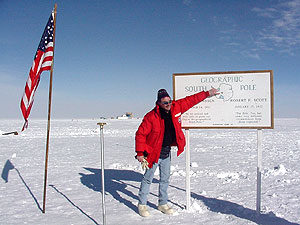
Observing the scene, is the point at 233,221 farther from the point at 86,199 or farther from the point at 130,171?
the point at 130,171

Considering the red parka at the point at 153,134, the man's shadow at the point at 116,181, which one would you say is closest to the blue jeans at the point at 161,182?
the red parka at the point at 153,134

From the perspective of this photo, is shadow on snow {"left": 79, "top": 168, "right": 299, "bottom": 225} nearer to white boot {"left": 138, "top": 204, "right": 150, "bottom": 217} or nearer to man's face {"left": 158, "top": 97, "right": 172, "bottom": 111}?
white boot {"left": 138, "top": 204, "right": 150, "bottom": 217}

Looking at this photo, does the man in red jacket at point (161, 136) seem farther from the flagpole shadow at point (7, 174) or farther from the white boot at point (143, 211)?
the flagpole shadow at point (7, 174)

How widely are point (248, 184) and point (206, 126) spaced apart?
2.66 metres

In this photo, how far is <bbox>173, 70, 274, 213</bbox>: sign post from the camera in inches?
185

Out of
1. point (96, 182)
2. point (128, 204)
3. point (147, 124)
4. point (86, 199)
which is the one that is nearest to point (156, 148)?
point (147, 124)

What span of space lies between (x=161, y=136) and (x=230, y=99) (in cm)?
145

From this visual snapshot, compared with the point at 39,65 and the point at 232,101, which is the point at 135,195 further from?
the point at 39,65

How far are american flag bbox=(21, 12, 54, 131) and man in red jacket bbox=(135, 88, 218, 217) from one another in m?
1.94

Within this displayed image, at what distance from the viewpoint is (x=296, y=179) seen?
6969mm

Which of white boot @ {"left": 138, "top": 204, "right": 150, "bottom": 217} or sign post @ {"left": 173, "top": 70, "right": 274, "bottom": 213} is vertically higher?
sign post @ {"left": 173, "top": 70, "right": 274, "bottom": 213}

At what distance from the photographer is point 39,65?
15.7 ft

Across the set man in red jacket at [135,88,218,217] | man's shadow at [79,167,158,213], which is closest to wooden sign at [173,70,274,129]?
man in red jacket at [135,88,218,217]

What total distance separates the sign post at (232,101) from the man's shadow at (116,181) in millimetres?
1484
